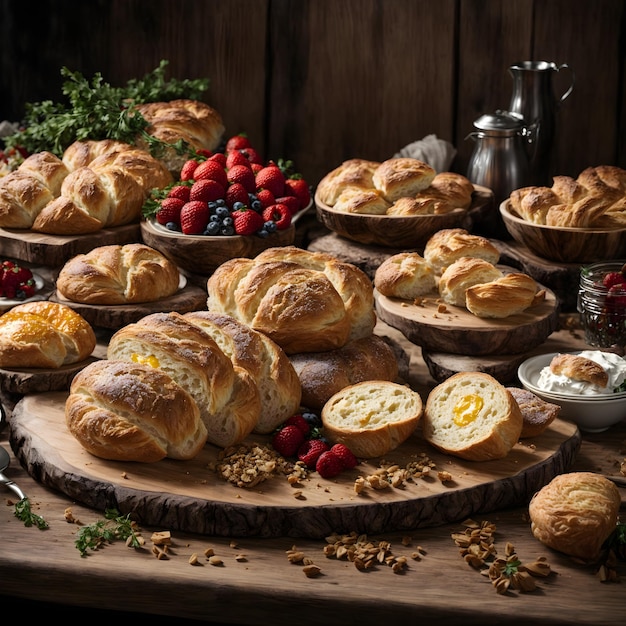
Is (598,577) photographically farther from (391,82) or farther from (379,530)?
(391,82)

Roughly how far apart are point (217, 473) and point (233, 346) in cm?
42

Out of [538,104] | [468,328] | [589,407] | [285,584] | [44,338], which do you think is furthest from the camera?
[538,104]

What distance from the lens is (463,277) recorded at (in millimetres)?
3496

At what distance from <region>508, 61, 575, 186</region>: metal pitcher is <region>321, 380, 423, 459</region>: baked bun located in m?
1.95

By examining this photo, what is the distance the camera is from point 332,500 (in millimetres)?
2570

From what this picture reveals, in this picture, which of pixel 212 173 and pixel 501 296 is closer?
pixel 501 296

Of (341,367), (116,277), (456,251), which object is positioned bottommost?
(341,367)

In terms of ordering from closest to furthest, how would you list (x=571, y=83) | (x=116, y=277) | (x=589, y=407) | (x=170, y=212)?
(x=589, y=407) → (x=116, y=277) → (x=170, y=212) → (x=571, y=83)

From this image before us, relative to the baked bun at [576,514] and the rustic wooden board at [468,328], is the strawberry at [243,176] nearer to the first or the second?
the rustic wooden board at [468,328]

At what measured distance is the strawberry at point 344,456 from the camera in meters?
2.71

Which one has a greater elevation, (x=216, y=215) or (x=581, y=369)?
(x=216, y=215)

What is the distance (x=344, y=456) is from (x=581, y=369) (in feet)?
2.74

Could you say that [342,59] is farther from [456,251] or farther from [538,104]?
[456,251]

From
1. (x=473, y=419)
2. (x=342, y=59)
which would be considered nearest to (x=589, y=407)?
(x=473, y=419)
